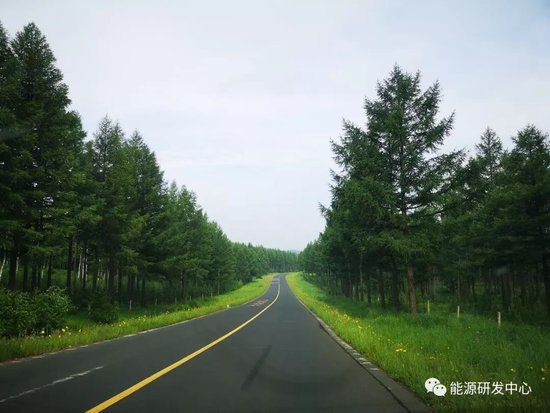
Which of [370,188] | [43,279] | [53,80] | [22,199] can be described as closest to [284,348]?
[370,188]

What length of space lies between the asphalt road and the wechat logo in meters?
0.63

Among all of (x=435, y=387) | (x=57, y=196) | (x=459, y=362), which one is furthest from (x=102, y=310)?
(x=435, y=387)

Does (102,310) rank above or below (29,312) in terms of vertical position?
below

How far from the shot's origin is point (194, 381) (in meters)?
7.85

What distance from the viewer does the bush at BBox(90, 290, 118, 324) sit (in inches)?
1042

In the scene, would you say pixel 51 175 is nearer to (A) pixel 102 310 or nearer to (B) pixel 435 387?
(A) pixel 102 310

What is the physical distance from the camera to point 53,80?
952 inches

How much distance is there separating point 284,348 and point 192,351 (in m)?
2.81

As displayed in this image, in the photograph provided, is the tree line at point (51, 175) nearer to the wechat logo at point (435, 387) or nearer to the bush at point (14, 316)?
the bush at point (14, 316)

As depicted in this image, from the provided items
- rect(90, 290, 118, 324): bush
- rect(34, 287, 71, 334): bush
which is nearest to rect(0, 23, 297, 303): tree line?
rect(34, 287, 71, 334): bush

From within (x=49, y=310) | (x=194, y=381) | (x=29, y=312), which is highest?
(x=29, y=312)

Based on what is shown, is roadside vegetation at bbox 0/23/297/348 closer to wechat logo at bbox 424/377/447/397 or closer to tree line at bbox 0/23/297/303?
tree line at bbox 0/23/297/303

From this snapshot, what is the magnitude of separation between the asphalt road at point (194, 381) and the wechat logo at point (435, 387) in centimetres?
63

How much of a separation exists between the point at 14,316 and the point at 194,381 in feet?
35.0
